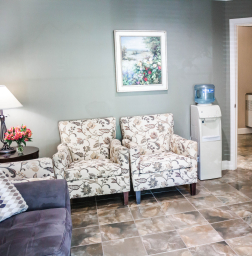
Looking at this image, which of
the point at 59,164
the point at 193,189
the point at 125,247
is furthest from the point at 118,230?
the point at 193,189

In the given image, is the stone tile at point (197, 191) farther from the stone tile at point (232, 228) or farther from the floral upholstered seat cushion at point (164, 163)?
the stone tile at point (232, 228)

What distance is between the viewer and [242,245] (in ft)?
6.57

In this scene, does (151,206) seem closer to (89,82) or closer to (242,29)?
(89,82)

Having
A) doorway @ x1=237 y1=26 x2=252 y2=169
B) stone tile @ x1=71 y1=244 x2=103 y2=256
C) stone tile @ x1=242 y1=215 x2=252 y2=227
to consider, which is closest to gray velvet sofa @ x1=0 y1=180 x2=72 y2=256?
stone tile @ x1=71 y1=244 x2=103 y2=256

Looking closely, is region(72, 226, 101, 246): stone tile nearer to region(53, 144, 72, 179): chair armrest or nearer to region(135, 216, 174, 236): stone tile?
region(135, 216, 174, 236): stone tile

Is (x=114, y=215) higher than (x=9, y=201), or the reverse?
(x=9, y=201)

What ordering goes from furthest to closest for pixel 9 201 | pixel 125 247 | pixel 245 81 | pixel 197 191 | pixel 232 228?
pixel 245 81 < pixel 197 191 < pixel 232 228 < pixel 125 247 < pixel 9 201

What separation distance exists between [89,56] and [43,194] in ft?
6.49

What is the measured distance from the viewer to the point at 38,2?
3.13m

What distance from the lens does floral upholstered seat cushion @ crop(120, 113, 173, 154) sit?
10.7 feet

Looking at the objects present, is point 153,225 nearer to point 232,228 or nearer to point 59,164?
point 232,228

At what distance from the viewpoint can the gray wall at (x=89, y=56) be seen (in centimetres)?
316

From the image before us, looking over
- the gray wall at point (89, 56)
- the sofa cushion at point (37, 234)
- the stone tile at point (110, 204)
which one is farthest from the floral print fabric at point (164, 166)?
the sofa cushion at point (37, 234)

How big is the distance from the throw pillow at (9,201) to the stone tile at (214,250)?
127 centimetres
